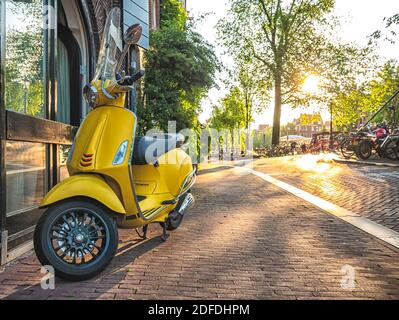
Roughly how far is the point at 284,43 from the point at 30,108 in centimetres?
2449

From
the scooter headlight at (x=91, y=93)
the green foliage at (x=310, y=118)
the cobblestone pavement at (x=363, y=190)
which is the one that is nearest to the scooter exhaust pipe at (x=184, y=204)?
the scooter headlight at (x=91, y=93)

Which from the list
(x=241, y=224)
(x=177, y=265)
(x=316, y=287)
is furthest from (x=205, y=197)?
(x=316, y=287)

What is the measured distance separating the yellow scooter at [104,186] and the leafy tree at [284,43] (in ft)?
76.7

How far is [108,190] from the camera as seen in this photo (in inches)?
129

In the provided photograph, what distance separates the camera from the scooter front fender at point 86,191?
10.2ft

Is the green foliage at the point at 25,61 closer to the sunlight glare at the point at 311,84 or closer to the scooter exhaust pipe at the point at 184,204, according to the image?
the scooter exhaust pipe at the point at 184,204

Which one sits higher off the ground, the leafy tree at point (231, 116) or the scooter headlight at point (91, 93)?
the leafy tree at point (231, 116)

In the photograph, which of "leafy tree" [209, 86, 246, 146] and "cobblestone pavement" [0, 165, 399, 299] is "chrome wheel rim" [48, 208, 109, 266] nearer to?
"cobblestone pavement" [0, 165, 399, 299]

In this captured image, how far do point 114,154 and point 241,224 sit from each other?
2.31 meters

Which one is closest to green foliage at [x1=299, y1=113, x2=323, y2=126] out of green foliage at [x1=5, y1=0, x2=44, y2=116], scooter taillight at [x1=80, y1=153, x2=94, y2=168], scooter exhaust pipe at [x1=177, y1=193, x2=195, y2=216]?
scooter exhaust pipe at [x1=177, y1=193, x2=195, y2=216]

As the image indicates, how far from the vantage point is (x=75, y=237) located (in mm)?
3123

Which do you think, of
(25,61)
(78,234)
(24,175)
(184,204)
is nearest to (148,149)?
(184,204)

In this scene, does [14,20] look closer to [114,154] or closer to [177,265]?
[114,154]

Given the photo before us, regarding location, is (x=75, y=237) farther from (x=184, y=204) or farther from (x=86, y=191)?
(x=184, y=204)
